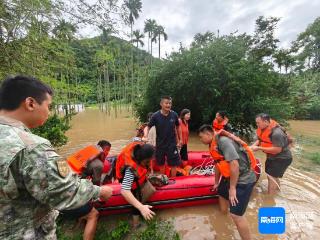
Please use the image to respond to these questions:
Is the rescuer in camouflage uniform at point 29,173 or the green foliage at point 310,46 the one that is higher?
the green foliage at point 310,46

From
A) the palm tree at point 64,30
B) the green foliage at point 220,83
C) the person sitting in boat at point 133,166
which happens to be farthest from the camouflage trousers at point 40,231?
the green foliage at point 220,83

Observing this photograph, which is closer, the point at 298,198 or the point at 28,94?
the point at 28,94

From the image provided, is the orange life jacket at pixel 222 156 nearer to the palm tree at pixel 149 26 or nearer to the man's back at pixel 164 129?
the man's back at pixel 164 129

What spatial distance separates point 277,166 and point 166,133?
7.07 feet

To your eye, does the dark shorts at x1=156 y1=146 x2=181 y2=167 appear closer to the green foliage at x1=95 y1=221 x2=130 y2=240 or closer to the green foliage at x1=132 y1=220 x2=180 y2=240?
the green foliage at x1=132 y1=220 x2=180 y2=240

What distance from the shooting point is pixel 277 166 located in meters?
4.82

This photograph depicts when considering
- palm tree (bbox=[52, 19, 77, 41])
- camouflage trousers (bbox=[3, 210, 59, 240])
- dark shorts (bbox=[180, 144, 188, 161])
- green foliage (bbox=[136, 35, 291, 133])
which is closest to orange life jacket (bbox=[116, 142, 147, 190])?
camouflage trousers (bbox=[3, 210, 59, 240])

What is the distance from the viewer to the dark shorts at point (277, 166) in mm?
4782

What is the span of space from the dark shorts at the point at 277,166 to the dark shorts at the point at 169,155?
1.76 m

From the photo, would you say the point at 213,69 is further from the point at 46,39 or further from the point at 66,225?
the point at 66,225

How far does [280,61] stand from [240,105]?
8135 millimetres

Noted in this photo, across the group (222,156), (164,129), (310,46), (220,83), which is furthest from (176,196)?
(310,46)

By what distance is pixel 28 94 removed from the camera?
4.77ft

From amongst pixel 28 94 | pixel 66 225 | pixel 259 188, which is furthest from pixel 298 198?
pixel 28 94
